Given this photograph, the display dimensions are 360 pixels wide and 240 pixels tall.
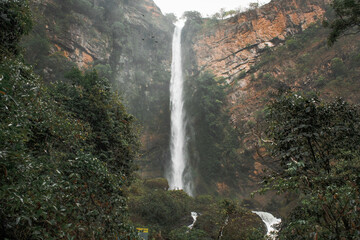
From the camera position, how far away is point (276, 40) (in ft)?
90.4

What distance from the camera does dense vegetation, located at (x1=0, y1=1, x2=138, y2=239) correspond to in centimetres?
289

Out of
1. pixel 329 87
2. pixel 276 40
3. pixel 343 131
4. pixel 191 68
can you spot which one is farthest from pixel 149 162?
pixel 343 131

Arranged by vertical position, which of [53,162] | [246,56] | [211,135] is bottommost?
[53,162]

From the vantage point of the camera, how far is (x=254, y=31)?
94.8 feet

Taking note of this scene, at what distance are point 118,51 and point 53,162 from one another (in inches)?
1160

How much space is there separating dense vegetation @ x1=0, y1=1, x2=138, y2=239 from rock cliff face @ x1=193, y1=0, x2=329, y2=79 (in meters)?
21.8

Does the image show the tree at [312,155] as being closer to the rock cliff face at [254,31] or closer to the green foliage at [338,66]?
the green foliage at [338,66]

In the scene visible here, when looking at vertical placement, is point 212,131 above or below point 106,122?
above

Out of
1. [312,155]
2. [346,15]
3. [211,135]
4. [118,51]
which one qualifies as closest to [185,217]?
[211,135]

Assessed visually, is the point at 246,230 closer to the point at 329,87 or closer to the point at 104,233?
the point at 104,233

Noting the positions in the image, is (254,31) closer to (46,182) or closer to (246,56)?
(246,56)

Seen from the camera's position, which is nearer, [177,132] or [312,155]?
[312,155]

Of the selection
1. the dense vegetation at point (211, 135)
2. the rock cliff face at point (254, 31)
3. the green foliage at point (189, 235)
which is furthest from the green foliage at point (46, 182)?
the rock cliff face at point (254, 31)

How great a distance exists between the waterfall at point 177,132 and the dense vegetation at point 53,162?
15.1 meters
